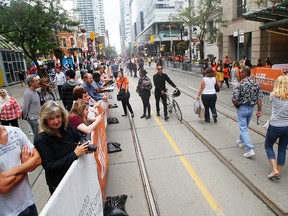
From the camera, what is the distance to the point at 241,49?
25875mm

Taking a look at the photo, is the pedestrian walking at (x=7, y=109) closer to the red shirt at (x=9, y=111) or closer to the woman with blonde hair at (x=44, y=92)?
the red shirt at (x=9, y=111)

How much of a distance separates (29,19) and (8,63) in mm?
13363

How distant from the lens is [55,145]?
2.77 meters

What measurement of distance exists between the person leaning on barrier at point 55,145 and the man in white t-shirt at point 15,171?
122mm

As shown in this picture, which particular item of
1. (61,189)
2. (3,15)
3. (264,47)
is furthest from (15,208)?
(264,47)

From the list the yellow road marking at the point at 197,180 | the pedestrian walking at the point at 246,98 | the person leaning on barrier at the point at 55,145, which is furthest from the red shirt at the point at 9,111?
the pedestrian walking at the point at 246,98

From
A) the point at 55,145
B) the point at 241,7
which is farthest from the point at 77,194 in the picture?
the point at 241,7

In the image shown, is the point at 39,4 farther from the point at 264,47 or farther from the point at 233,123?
the point at 264,47

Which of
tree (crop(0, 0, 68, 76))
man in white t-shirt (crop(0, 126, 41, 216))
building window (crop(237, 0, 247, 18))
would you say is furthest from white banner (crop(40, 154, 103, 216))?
building window (crop(237, 0, 247, 18))

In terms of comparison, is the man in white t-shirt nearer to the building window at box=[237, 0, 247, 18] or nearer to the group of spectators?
the group of spectators

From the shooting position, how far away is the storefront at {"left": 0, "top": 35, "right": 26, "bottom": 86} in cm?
2486

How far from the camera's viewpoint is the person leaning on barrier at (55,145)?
2.70m

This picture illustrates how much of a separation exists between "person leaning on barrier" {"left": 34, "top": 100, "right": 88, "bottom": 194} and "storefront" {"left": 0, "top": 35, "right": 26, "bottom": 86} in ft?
82.1

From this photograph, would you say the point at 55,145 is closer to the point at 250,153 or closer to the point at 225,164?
the point at 225,164
